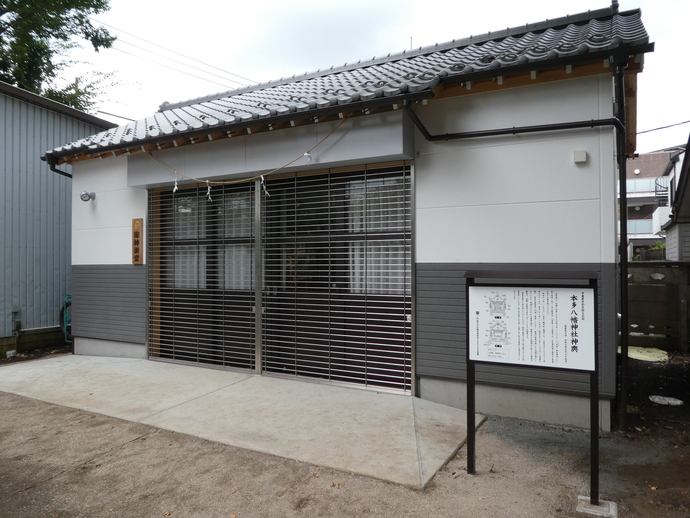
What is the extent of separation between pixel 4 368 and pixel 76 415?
3389 millimetres

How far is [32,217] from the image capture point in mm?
8461

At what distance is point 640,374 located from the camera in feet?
20.9

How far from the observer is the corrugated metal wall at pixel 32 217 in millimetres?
8023

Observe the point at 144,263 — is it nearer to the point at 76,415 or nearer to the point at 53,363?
the point at 53,363

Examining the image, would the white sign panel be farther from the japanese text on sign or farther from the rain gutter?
the japanese text on sign

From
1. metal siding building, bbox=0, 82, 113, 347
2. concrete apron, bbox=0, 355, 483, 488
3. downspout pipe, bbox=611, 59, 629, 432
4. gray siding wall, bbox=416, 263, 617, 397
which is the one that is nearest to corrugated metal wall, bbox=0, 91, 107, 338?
metal siding building, bbox=0, 82, 113, 347

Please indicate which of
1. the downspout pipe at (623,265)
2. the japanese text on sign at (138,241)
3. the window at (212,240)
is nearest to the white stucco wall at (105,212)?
the japanese text on sign at (138,241)

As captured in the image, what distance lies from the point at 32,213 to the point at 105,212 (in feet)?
6.55

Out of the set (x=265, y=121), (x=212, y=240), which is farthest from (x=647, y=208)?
(x=265, y=121)

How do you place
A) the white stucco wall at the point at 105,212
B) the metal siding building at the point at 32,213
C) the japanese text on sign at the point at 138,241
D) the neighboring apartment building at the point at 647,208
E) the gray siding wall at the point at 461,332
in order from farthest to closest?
the neighboring apartment building at the point at 647,208 → the metal siding building at the point at 32,213 → the white stucco wall at the point at 105,212 → the japanese text on sign at the point at 138,241 → the gray siding wall at the point at 461,332

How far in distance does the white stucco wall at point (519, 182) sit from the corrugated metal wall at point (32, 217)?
745cm

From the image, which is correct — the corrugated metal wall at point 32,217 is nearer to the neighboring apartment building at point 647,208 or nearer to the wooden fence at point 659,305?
the wooden fence at point 659,305

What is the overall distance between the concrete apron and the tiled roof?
3.26 meters

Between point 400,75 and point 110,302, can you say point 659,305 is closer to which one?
point 400,75
